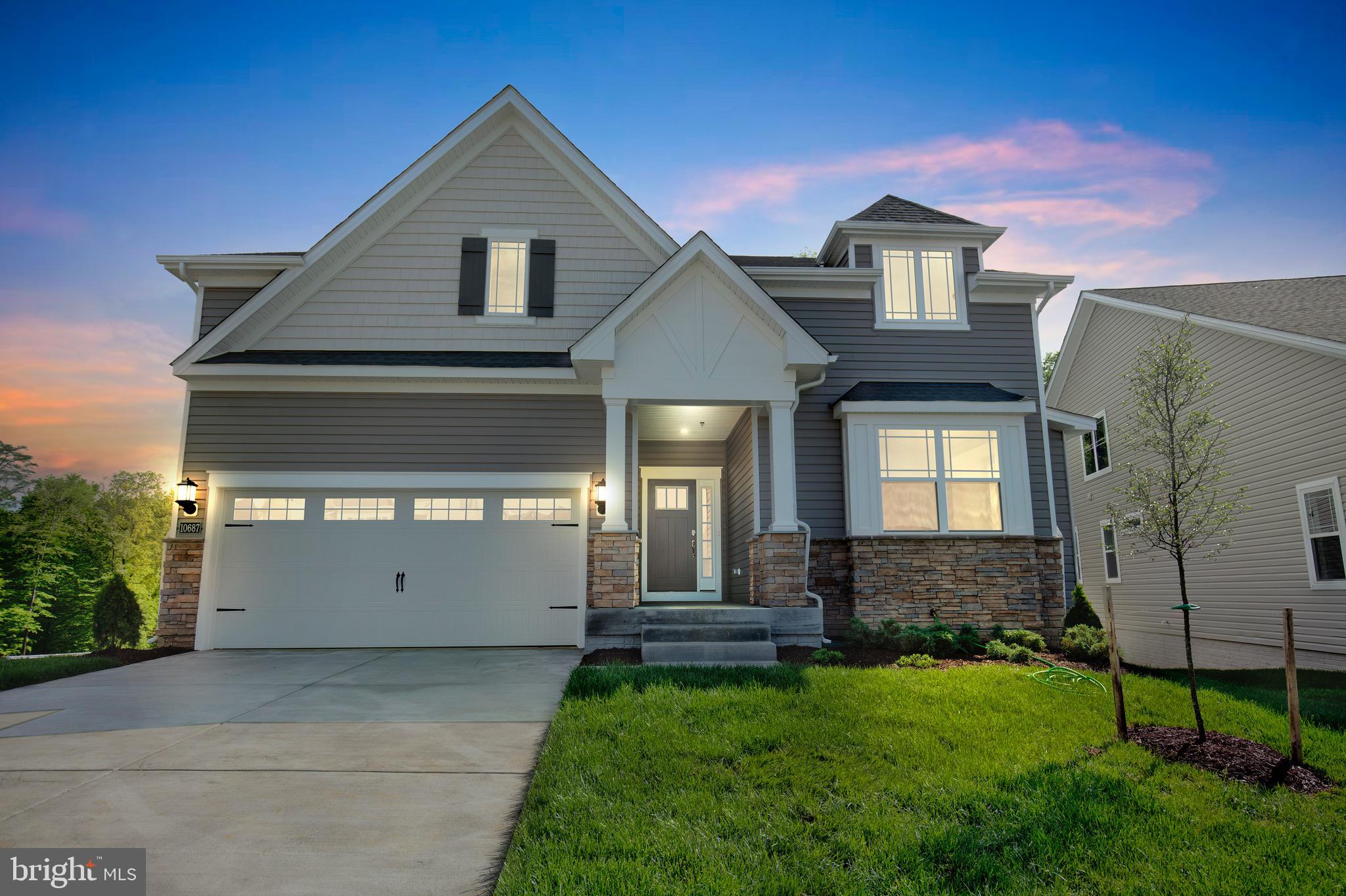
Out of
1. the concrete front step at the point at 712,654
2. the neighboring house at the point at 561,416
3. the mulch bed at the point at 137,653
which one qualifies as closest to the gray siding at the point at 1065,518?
the neighboring house at the point at 561,416

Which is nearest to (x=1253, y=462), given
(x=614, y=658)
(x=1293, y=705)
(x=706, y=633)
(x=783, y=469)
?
(x=783, y=469)

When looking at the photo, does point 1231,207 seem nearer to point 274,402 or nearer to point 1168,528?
point 1168,528

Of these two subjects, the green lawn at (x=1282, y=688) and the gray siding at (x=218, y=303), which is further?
the gray siding at (x=218, y=303)

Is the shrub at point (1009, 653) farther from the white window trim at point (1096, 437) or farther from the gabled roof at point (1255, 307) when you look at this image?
the white window trim at point (1096, 437)

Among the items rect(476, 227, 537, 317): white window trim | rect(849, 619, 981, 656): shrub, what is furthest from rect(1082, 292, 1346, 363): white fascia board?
rect(476, 227, 537, 317): white window trim

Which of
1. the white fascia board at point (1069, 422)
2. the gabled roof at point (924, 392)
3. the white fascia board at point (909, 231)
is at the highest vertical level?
the white fascia board at point (909, 231)

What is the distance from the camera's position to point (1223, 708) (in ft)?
19.8

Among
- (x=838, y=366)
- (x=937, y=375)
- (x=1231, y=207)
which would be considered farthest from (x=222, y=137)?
(x=1231, y=207)

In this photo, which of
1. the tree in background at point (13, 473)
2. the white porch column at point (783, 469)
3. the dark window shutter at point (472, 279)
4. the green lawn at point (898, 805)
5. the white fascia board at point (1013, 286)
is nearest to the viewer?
the green lawn at point (898, 805)

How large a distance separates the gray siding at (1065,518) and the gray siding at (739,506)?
4775 mm

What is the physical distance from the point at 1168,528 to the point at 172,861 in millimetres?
6648

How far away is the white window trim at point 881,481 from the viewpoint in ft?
34.0

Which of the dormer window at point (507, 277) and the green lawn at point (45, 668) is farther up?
the dormer window at point (507, 277)

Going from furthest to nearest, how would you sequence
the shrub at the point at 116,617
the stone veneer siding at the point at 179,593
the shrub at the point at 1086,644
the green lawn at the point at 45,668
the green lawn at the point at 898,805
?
1. the shrub at the point at 116,617
2. the stone veneer siding at the point at 179,593
3. the shrub at the point at 1086,644
4. the green lawn at the point at 45,668
5. the green lawn at the point at 898,805
